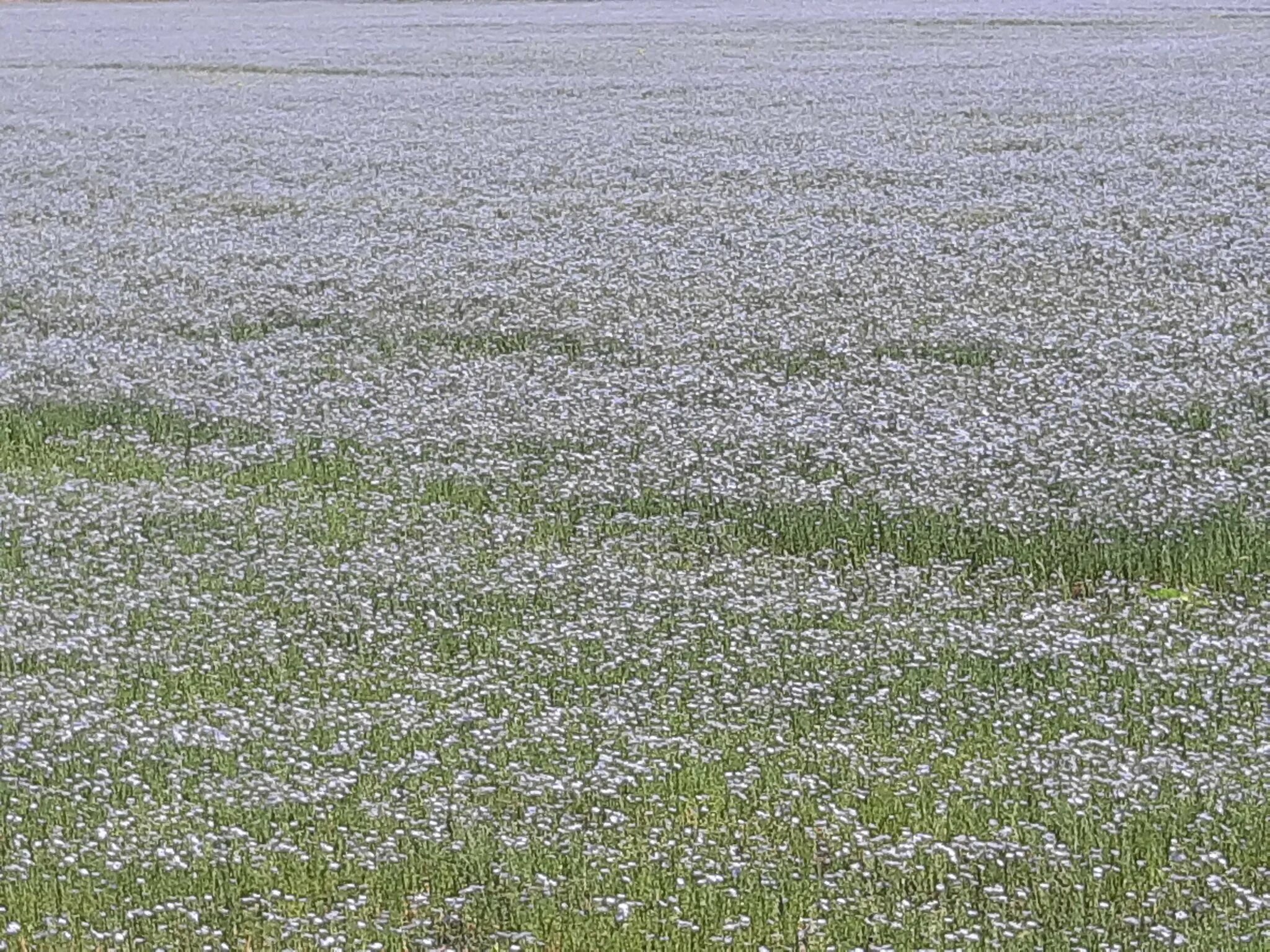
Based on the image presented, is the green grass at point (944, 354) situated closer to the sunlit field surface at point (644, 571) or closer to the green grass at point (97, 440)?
the sunlit field surface at point (644, 571)

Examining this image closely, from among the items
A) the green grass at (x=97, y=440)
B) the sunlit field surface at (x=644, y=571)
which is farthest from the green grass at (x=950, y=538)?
the green grass at (x=97, y=440)

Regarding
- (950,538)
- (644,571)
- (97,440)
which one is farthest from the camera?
(97,440)

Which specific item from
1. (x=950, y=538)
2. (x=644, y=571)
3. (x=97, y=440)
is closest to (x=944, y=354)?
(x=950, y=538)

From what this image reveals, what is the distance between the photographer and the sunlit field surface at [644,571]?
132 inches

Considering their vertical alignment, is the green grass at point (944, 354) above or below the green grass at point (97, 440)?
above

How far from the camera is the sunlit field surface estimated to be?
11.0 feet

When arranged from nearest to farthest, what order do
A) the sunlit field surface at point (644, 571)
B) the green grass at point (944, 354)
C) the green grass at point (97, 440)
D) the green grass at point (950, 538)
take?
the sunlit field surface at point (644, 571), the green grass at point (950, 538), the green grass at point (97, 440), the green grass at point (944, 354)

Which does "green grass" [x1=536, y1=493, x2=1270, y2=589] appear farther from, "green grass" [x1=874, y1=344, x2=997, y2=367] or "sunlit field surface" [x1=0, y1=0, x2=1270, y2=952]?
"green grass" [x1=874, y1=344, x2=997, y2=367]

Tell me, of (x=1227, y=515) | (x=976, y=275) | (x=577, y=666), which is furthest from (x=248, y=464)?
(x=976, y=275)

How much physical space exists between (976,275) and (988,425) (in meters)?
2.72

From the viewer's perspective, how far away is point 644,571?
491cm

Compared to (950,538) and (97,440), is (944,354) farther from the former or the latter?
(97,440)

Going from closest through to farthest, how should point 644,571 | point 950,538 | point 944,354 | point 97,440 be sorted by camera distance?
point 644,571, point 950,538, point 97,440, point 944,354

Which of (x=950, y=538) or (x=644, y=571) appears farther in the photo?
(x=950, y=538)
